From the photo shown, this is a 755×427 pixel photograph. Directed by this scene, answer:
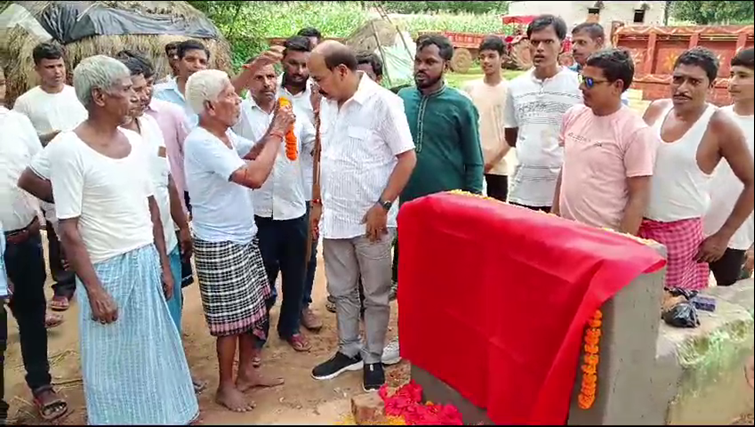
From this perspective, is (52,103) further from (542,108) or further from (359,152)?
(542,108)

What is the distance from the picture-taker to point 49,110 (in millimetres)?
4188

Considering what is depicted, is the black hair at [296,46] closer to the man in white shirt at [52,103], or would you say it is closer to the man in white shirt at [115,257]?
the man in white shirt at [115,257]

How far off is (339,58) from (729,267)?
175 centimetres

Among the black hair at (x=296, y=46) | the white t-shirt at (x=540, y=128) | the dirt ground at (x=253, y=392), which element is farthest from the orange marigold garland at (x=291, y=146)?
the white t-shirt at (x=540, y=128)

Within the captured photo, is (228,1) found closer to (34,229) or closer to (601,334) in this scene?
(34,229)

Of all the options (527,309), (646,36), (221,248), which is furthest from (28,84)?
(527,309)

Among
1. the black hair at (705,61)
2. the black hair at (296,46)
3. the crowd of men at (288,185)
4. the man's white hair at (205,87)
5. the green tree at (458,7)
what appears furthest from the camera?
the green tree at (458,7)

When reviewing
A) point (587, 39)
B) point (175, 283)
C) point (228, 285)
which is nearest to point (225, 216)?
point (228, 285)

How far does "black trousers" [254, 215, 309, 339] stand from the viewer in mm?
3490

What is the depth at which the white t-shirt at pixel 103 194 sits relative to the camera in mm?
2279

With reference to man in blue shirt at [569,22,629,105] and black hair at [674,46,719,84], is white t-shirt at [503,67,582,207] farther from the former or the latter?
black hair at [674,46,719,84]

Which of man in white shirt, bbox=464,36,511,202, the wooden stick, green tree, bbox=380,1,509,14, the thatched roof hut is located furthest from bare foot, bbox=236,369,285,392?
the thatched roof hut

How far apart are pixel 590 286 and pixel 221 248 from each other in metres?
1.64

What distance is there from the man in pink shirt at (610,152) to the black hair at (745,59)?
0.56 m
